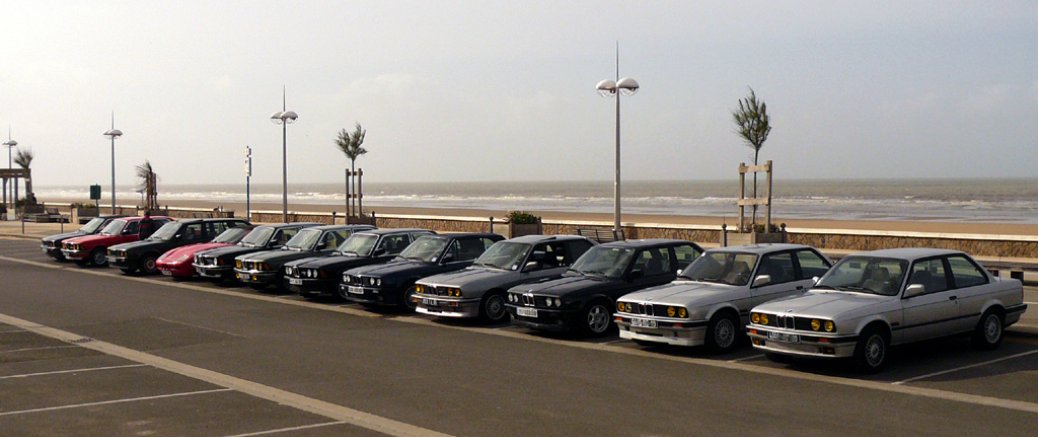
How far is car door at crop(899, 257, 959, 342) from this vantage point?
38.3 feet

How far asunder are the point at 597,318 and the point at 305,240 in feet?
31.3

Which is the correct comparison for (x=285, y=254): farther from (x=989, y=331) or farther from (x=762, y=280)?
(x=989, y=331)

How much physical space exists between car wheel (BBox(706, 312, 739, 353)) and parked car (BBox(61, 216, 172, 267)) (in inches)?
786

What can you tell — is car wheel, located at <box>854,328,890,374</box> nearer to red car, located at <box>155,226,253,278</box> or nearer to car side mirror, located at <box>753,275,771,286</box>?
car side mirror, located at <box>753,275,771,286</box>

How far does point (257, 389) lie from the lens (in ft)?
35.3

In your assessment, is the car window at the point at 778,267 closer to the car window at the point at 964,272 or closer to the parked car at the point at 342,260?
the car window at the point at 964,272

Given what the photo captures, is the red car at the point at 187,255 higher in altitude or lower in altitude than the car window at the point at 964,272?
lower

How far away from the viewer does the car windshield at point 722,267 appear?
13.4m

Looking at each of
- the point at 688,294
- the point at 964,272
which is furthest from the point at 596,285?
the point at 964,272

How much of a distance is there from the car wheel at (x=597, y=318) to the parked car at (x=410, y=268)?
3.54 meters

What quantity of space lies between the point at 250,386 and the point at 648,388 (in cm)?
416

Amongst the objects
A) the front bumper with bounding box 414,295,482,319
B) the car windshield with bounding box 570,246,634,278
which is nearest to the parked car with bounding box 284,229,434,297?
the front bumper with bounding box 414,295,482,319

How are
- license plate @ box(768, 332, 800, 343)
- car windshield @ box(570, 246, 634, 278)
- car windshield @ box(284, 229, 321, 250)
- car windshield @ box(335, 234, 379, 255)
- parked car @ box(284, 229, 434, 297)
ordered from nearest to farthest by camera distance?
license plate @ box(768, 332, 800, 343) → car windshield @ box(570, 246, 634, 278) → parked car @ box(284, 229, 434, 297) → car windshield @ box(335, 234, 379, 255) → car windshield @ box(284, 229, 321, 250)

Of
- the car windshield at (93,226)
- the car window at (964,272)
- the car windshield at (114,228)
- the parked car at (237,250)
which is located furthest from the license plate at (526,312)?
the car windshield at (93,226)
